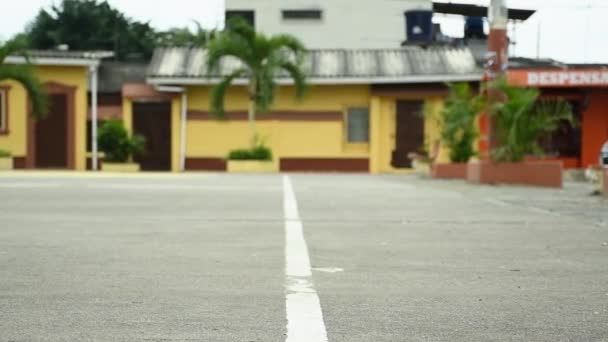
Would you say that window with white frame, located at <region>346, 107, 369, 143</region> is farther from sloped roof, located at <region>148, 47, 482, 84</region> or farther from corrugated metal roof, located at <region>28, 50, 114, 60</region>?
corrugated metal roof, located at <region>28, 50, 114, 60</region>

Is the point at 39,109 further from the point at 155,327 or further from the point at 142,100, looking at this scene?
the point at 155,327

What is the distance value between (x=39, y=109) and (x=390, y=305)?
3133cm

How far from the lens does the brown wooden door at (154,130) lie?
128ft

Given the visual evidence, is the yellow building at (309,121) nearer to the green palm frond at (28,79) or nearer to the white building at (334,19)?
the green palm frond at (28,79)

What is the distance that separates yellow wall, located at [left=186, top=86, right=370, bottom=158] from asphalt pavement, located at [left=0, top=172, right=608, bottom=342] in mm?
25970

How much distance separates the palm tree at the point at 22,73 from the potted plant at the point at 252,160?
6207mm

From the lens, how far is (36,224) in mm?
10312

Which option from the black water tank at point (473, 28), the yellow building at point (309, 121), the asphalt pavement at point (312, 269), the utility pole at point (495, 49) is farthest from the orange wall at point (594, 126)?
the asphalt pavement at point (312, 269)

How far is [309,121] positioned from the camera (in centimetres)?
3947

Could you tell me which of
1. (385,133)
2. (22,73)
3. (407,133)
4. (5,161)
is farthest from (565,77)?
(5,161)

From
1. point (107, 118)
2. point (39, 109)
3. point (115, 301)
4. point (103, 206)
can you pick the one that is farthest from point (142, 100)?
point (115, 301)

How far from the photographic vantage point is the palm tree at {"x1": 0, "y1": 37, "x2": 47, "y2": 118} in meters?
34.6

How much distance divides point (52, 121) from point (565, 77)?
17.3m

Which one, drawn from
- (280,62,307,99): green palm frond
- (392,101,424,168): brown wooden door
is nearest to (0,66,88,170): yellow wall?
(280,62,307,99): green palm frond
